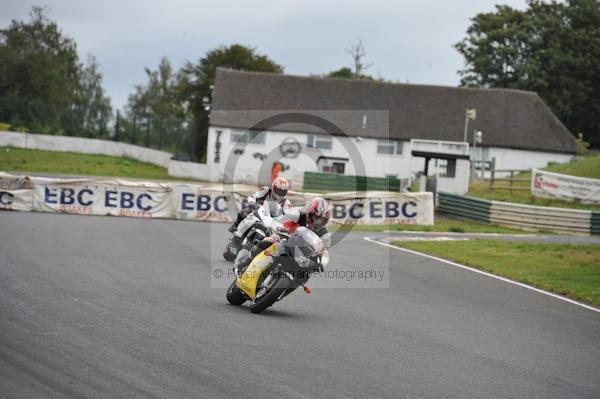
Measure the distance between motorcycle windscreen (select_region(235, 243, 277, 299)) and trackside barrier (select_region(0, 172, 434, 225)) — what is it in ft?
51.4

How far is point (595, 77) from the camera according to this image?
71.9 m

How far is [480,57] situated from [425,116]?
15316 millimetres

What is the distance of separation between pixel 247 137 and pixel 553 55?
94.9 feet

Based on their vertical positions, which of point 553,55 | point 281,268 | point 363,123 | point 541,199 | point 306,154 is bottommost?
point 281,268

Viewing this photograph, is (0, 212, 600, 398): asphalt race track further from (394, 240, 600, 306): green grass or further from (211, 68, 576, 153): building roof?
(211, 68, 576, 153): building roof

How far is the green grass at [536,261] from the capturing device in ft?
51.2

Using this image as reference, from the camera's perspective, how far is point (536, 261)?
753 inches

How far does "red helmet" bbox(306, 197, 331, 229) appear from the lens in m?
9.69

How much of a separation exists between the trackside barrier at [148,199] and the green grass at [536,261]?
17.4 ft

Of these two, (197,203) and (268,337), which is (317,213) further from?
(197,203)

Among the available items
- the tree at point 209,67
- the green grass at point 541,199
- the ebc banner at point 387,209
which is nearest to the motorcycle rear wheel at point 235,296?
the ebc banner at point 387,209

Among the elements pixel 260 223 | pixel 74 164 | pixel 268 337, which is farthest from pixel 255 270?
pixel 74 164

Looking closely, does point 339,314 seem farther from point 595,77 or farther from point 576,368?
point 595,77

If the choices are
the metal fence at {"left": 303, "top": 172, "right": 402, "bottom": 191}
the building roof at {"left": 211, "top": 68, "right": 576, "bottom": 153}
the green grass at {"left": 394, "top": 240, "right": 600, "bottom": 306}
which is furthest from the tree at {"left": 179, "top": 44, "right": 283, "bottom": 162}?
the green grass at {"left": 394, "top": 240, "right": 600, "bottom": 306}
